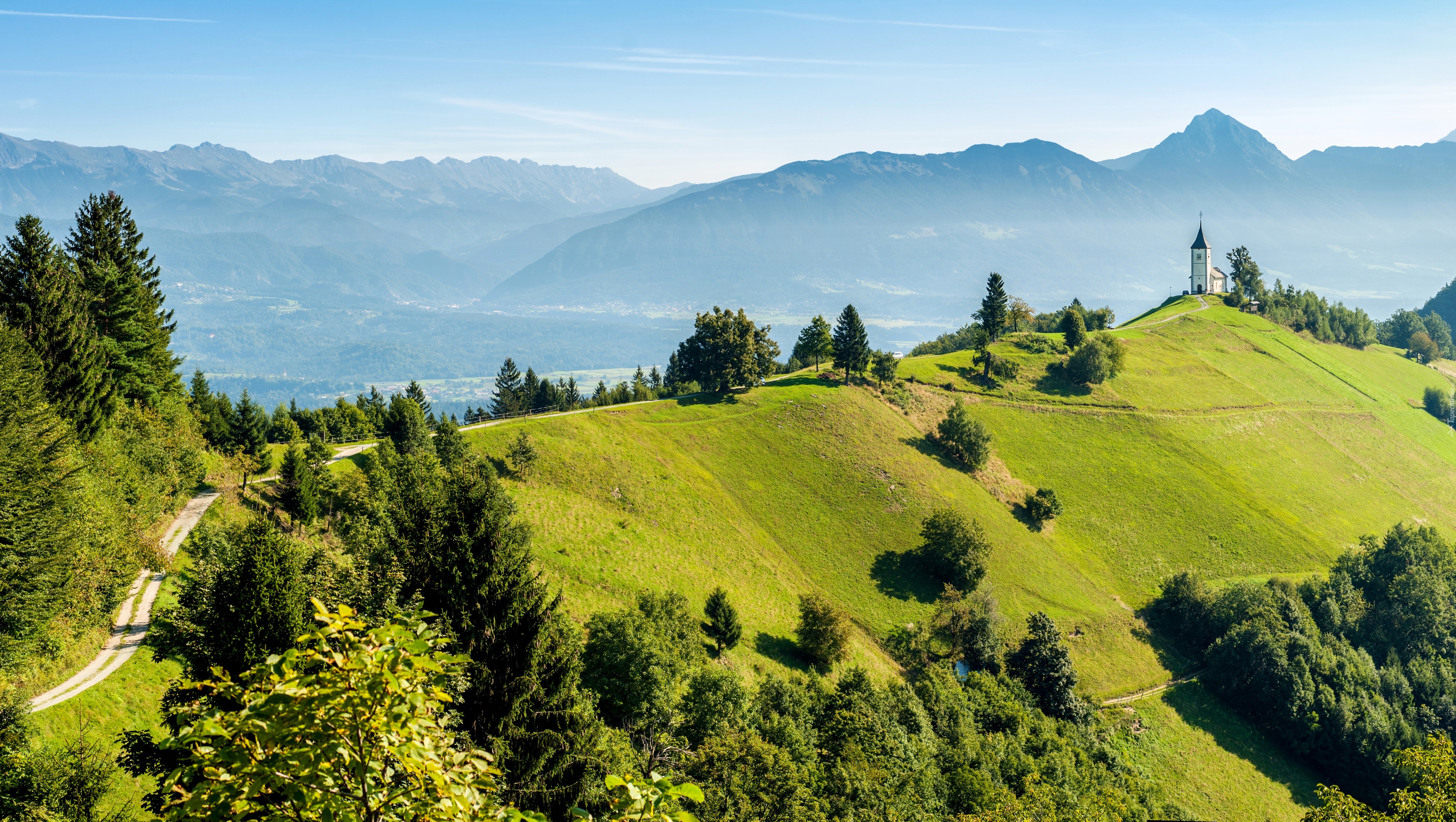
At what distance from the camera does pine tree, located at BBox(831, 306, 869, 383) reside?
99.9 meters

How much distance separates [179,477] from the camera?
1774 inches

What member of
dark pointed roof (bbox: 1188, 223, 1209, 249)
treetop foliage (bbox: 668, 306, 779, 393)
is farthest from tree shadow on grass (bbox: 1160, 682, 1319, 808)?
dark pointed roof (bbox: 1188, 223, 1209, 249)

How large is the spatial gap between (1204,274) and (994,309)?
93.3 meters

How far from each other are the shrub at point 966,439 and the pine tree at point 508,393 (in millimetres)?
55857

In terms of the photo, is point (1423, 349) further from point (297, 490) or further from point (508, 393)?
point (297, 490)

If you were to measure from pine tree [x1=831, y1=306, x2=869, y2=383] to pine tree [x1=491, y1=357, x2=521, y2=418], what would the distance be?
46862 millimetres

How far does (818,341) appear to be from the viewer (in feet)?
348

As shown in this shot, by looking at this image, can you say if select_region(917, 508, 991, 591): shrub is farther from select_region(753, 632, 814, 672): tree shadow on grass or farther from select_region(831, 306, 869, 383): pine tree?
select_region(831, 306, 869, 383): pine tree

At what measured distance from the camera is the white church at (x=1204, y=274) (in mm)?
173750

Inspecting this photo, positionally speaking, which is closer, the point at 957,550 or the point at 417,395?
the point at 957,550

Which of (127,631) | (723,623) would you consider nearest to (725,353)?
(723,623)

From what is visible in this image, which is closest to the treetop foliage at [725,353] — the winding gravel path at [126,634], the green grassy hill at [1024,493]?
the green grassy hill at [1024,493]

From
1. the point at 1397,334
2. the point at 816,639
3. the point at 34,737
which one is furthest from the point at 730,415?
the point at 1397,334

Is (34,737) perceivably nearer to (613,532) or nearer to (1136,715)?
(613,532)
